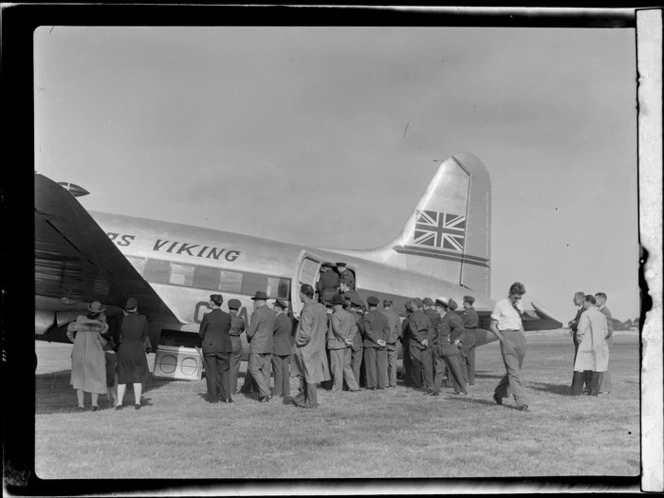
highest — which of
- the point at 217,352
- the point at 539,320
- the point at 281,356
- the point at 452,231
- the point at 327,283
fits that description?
the point at 452,231

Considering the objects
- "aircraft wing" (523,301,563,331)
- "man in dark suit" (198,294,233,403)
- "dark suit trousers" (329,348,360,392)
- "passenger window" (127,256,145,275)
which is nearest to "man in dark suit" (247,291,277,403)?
"man in dark suit" (198,294,233,403)

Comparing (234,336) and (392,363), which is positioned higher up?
(234,336)

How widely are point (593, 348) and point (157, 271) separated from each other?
803 cm

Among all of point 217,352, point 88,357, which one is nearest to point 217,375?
point 217,352

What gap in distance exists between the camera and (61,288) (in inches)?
432

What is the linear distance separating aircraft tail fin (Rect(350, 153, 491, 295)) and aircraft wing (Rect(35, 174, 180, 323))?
256 inches

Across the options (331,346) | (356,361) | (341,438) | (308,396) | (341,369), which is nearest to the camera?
(341,438)

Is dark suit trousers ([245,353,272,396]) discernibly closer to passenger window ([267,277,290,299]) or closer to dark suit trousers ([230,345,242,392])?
dark suit trousers ([230,345,242,392])

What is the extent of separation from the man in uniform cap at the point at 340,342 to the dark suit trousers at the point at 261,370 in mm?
1091

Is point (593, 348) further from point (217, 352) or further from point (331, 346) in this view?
point (217, 352)

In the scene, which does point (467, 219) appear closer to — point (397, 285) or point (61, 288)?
point (397, 285)

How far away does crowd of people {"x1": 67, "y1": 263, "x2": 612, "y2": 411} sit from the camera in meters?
8.12

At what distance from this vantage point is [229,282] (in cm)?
1197

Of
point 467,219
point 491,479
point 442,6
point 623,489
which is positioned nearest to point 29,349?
point 491,479
